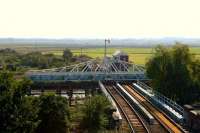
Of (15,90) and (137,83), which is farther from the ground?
(15,90)

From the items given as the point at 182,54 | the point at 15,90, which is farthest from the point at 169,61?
the point at 15,90

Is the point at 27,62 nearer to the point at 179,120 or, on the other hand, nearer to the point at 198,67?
the point at 198,67

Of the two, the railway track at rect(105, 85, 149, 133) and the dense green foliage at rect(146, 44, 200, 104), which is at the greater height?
the dense green foliage at rect(146, 44, 200, 104)

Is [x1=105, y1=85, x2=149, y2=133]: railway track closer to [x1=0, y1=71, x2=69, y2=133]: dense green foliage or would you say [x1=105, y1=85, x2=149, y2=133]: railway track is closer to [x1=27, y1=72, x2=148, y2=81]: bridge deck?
[x1=0, y1=71, x2=69, y2=133]: dense green foliage

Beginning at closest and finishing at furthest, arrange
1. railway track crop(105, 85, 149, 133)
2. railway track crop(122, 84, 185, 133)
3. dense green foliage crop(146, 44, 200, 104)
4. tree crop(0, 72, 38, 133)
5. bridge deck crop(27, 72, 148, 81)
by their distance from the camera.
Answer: tree crop(0, 72, 38, 133) < railway track crop(122, 84, 185, 133) < railway track crop(105, 85, 149, 133) < dense green foliage crop(146, 44, 200, 104) < bridge deck crop(27, 72, 148, 81)

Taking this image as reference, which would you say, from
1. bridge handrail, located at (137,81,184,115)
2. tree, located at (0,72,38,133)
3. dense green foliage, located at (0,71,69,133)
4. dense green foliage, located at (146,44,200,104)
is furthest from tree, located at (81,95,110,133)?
dense green foliage, located at (146,44,200,104)

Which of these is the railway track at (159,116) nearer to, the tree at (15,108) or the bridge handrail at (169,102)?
the bridge handrail at (169,102)

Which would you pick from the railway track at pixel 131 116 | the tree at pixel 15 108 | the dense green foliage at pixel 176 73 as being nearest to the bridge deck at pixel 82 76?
the railway track at pixel 131 116
